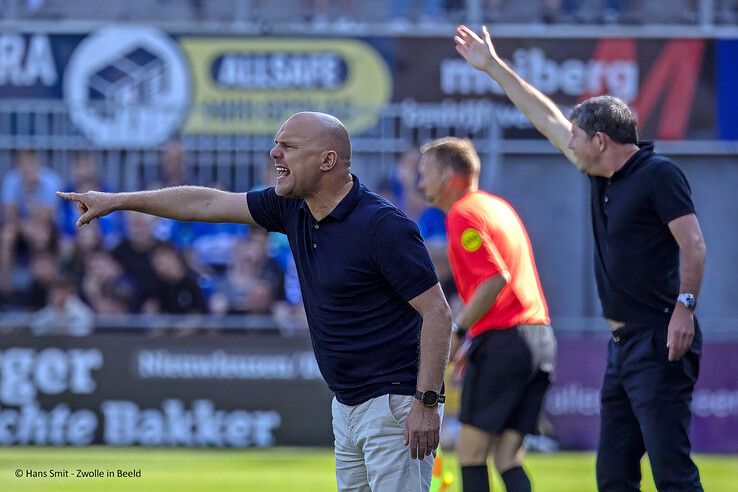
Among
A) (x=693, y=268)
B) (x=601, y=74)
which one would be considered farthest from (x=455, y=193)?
(x=601, y=74)

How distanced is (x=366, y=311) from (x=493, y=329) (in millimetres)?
2304

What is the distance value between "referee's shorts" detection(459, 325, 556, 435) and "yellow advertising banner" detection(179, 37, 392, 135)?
7262 millimetres

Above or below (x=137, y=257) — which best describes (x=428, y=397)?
below

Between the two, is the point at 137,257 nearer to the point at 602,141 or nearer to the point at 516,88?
the point at 516,88

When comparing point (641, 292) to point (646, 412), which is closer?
point (646, 412)

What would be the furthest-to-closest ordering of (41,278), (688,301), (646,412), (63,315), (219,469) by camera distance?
(41,278)
(63,315)
(219,469)
(646,412)
(688,301)

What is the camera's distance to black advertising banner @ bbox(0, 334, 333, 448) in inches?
552

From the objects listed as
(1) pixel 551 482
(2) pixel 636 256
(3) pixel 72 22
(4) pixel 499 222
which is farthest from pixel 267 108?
(2) pixel 636 256

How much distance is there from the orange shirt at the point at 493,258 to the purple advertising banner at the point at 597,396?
19.6 feet

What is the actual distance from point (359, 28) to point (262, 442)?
15.6 feet

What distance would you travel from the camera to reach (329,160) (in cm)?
593

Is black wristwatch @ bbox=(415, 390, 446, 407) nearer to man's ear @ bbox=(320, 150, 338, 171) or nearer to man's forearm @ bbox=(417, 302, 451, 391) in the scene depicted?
man's forearm @ bbox=(417, 302, 451, 391)

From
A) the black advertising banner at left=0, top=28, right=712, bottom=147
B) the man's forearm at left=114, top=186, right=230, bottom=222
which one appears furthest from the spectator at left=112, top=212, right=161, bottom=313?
the man's forearm at left=114, top=186, right=230, bottom=222

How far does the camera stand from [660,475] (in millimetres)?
6594
